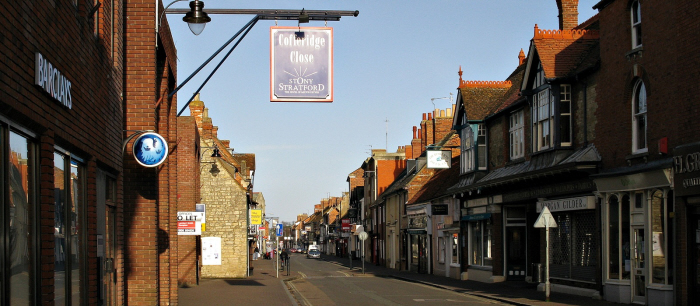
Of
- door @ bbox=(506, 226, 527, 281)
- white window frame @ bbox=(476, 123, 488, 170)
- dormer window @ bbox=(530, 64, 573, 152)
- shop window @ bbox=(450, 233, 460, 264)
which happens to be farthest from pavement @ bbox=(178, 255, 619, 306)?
shop window @ bbox=(450, 233, 460, 264)

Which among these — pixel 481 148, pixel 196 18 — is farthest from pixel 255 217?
pixel 196 18

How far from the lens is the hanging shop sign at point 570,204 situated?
69.9 ft

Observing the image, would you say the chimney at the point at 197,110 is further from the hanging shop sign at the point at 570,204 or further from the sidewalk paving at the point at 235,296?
the hanging shop sign at the point at 570,204

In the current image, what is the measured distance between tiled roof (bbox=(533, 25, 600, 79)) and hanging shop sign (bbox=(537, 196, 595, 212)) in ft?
12.8

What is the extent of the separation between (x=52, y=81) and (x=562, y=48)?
1873 centimetres

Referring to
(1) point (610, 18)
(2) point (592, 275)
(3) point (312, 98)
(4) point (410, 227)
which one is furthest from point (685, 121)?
(4) point (410, 227)

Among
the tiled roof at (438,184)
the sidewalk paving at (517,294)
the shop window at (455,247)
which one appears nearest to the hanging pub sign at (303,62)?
the sidewalk paving at (517,294)

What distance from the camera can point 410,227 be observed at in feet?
156

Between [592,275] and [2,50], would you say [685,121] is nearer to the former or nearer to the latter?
[592,275]

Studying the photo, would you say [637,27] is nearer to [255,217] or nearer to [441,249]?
[441,249]

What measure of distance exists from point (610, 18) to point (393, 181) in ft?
141

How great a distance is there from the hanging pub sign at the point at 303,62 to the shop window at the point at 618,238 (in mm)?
10751

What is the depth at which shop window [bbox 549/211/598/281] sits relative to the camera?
22.0 meters

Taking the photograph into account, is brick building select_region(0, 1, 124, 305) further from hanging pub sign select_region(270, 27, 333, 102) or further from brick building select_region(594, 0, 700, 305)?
brick building select_region(594, 0, 700, 305)
